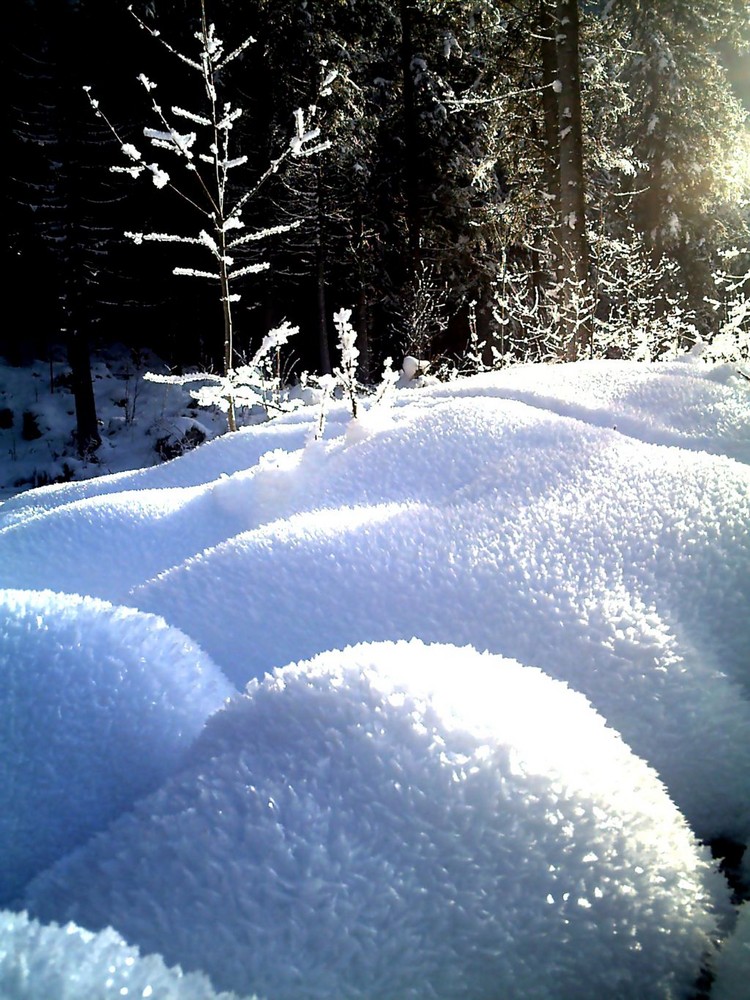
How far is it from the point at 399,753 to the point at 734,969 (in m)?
0.35

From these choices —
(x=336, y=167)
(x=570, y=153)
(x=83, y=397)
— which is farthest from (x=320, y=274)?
(x=570, y=153)

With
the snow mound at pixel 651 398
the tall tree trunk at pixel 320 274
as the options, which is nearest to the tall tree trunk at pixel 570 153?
the snow mound at pixel 651 398

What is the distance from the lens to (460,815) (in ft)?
1.90

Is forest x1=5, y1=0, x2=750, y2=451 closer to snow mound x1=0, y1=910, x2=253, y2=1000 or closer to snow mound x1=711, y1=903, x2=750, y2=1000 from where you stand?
snow mound x1=711, y1=903, x2=750, y2=1000

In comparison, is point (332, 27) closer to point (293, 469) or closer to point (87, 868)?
point (293, 469)

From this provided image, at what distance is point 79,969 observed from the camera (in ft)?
1.43

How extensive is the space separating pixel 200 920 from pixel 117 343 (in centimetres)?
1634

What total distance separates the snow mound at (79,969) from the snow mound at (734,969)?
1.45 feet

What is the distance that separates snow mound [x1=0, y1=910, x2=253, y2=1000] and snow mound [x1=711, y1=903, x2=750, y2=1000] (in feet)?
1.45

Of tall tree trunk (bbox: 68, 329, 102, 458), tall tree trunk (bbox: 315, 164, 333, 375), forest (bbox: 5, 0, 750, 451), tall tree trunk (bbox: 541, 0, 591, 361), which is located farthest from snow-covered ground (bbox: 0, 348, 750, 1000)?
tall tree trunk (bbox: 315, 164, 333, 375)

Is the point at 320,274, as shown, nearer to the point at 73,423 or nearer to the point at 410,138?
the point at 410,138

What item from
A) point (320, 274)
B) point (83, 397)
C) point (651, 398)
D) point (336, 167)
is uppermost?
point (336, 167)

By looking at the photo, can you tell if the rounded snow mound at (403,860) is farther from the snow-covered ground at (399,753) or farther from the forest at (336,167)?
the forest at (336,167)

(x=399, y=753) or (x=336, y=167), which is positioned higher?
(x=336, y=167)
